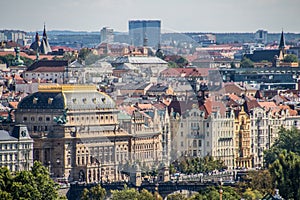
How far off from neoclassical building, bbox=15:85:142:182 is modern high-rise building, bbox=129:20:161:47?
3605mm

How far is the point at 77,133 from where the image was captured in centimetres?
8231

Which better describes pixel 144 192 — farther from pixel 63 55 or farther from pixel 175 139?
pixel 63 55

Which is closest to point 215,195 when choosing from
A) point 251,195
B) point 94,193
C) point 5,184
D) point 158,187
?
point 251,195

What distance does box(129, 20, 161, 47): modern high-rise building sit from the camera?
69363mm

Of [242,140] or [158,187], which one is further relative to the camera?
[242,140]

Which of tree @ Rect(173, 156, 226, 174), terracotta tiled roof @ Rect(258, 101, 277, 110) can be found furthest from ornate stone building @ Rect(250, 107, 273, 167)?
tree @ Rect(173, 156, 226, 174)

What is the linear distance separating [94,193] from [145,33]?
6157 mm

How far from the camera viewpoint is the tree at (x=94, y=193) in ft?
232

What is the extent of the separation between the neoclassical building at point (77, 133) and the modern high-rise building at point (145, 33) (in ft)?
11.8

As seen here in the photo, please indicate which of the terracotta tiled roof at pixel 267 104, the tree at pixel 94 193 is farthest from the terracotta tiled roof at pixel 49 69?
the tree at pixel 94 193

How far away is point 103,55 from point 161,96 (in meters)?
7.37

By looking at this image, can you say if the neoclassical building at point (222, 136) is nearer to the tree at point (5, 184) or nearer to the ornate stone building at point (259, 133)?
the ornate stone building at point (259, 133)

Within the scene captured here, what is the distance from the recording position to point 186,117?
81000mm

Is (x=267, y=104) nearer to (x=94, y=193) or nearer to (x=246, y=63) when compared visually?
(x=94, y=193)
